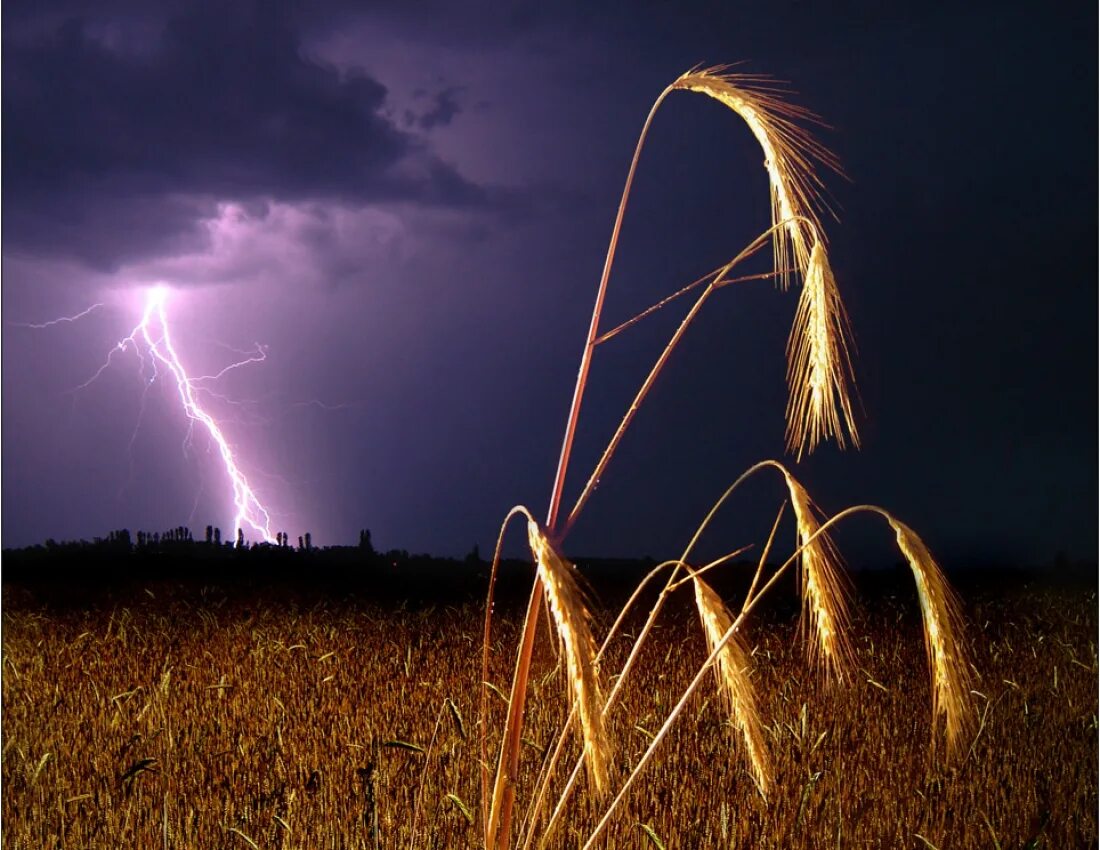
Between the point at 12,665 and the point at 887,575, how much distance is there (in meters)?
8.53

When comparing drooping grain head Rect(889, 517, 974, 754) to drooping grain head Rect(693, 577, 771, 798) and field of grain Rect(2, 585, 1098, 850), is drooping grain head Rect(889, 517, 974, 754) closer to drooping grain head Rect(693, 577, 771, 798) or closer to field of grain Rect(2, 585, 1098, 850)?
drooping grain head Rect(693, 577, 771, 798)

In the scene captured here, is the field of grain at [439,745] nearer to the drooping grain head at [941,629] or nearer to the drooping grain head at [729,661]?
the drooping grain head at [729,661]

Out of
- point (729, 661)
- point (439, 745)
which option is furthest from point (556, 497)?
point (439, 745)

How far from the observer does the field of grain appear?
302 cm

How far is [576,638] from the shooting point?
1388 millimetres

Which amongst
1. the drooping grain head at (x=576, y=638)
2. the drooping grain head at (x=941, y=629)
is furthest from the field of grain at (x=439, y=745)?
the drooping grain head at (x=576, y=638)

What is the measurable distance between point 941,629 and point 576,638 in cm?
89

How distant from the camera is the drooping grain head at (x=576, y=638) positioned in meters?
1.39

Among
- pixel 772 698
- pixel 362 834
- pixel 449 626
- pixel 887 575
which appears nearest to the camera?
pixel 362 834

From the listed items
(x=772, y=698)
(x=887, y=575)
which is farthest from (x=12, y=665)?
(x=887, y=575)

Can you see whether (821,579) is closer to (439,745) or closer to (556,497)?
(556,497)

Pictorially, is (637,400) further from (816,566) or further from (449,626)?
(449,626)

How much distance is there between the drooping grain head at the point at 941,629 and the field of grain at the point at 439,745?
2.19 ft

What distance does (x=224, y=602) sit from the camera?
7.64 metres
